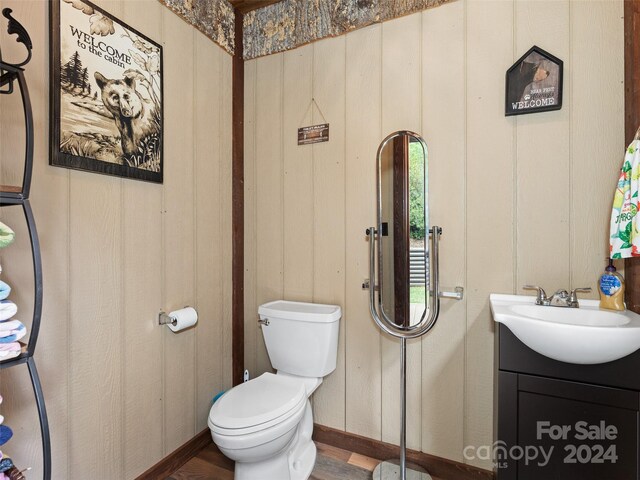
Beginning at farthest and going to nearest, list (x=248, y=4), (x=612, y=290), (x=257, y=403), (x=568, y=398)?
1. (x=248, y=4)
2. (x=257, y=403)
3. (x=612, y=290)
4. (x=568, y=398)

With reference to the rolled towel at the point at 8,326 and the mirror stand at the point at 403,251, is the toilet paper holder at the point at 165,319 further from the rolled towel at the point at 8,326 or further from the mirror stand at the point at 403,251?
the mirror stand at the point at 403,251

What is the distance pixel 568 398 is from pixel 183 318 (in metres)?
1.56

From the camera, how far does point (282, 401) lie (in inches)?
54.6

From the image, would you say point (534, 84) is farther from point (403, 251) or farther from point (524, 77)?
point (403, 251)

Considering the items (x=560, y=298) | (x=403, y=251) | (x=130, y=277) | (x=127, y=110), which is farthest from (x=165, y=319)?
(x=560, y=298)

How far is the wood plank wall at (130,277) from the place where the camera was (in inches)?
44.3

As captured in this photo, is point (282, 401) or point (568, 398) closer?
point (568, 398)

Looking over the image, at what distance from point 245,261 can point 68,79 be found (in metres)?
1.22

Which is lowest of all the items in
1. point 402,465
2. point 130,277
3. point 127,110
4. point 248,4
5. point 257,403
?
point 402,465

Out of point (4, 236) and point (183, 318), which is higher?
point (4, 236)

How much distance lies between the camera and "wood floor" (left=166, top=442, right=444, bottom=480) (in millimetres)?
1569

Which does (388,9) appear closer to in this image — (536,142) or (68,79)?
(536,142)

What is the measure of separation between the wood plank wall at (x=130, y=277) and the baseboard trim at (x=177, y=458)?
3 cm

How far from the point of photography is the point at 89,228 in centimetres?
128
